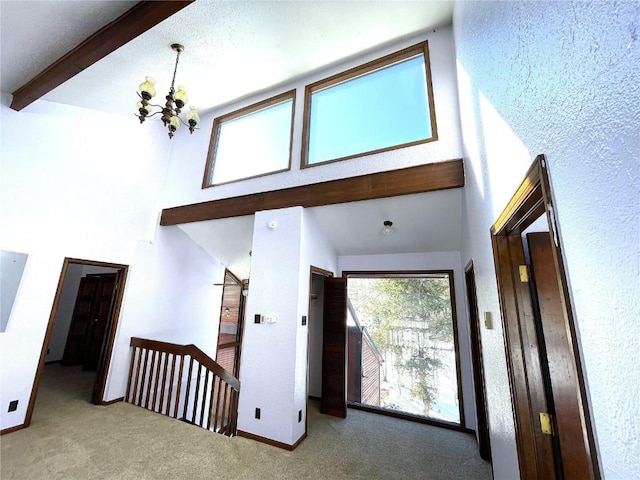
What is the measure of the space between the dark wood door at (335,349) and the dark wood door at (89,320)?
465cm

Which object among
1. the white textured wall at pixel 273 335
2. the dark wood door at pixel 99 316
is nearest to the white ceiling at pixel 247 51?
the white textured wall at pixel 273 335

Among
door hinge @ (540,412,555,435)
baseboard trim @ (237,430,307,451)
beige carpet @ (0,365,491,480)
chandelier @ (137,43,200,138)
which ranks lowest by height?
beige carpet @ (0,365,491,480)

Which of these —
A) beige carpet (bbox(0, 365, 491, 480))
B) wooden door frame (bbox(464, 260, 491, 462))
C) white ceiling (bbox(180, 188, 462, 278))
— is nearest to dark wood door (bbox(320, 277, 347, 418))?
beige carpet (bbox(0, 365, 491, 480))

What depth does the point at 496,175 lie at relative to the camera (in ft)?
5.26

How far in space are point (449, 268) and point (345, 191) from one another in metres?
1.84

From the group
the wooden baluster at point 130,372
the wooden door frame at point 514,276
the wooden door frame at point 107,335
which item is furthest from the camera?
the wooden baluster at point 130,372

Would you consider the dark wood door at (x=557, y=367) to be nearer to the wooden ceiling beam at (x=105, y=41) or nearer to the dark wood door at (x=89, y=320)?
the wooden ceiling beam at (x=105, y=41)

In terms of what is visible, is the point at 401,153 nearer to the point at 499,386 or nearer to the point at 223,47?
the point at 499,386

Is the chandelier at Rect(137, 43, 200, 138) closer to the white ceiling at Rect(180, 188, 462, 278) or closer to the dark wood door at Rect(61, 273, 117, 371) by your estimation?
the white ceiling at Rect(180, 188, 462, 278)

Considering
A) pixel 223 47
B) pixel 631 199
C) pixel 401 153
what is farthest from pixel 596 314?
pixel 223 47

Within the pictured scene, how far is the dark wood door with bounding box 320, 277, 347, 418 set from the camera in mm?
3613

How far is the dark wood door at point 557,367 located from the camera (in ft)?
4.39

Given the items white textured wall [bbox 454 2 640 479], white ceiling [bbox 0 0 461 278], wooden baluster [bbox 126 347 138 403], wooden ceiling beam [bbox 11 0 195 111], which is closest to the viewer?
white textured wall [bbox 454 2 640 479]

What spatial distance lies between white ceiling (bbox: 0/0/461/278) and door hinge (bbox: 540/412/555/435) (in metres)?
1.98
